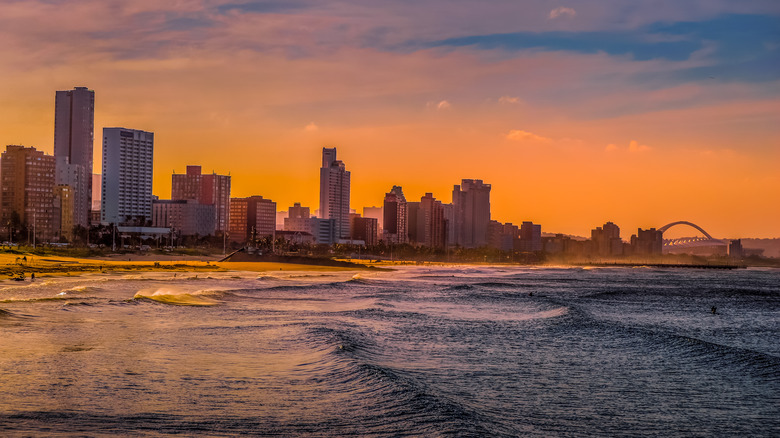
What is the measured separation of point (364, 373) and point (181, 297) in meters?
27.9

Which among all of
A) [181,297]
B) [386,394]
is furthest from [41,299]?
[386,394]

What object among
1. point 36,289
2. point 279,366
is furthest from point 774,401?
point 36,289

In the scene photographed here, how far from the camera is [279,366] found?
2122cm

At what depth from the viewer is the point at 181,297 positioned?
4497 centimetres

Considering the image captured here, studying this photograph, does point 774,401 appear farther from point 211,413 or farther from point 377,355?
point 211,413

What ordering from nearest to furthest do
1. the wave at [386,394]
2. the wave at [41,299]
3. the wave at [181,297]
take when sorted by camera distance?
1. the wave at [386,394]
2. the wave at [41,299]
3. the wave at [181,297]

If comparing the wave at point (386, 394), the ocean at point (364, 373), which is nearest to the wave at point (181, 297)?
the ocean at point (364, 373)

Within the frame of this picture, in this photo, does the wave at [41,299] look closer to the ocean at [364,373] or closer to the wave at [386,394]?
the ocean at [364,373]

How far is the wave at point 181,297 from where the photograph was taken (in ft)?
137

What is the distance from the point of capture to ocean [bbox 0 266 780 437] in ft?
48.5

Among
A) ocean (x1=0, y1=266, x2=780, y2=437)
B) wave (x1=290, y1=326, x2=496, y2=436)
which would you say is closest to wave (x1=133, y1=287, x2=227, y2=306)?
ocean (x1=0, y1=266, x2=780, y2=437)

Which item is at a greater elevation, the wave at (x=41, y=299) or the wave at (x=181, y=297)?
the wave at (x=41, y=299)

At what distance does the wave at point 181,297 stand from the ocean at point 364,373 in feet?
3.44

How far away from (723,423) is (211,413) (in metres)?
11.9
